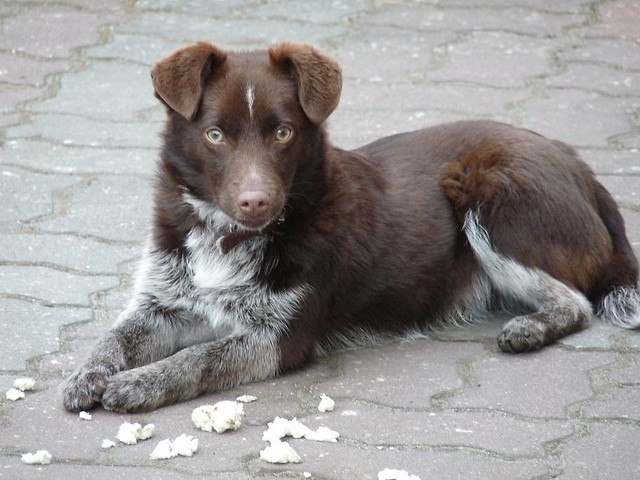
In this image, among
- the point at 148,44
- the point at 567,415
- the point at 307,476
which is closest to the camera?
the point at 307,476

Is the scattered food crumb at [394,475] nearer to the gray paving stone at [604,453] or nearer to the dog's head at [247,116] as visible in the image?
the gray paving stone at [604,453]

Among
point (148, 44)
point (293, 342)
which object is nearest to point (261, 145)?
point (293, 342)

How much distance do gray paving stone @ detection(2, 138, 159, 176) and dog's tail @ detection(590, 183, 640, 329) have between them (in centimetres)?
251

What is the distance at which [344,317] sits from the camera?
552 centimetres

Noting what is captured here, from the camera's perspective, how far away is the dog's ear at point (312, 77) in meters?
5.10

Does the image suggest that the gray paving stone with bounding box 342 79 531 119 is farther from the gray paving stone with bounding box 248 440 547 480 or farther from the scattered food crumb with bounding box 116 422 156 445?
the scattered food crumb with bounding box 116 422 156 445

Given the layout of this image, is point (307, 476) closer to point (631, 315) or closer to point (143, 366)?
point (143, 366)

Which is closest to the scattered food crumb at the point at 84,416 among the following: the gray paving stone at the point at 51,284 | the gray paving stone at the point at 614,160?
the gray paving stone at the point at 51,284

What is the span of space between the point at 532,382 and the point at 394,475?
104cm

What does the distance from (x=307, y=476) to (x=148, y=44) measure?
15.8 feet

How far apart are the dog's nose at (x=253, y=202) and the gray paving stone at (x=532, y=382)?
3.39 feet

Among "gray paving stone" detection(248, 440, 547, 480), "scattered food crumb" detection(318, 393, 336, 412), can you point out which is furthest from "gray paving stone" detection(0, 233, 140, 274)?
"gray paving stone" detection(248, 440, 547, 480)

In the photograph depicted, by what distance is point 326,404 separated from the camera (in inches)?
193

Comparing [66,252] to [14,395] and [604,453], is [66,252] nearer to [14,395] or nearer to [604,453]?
[14,395]
